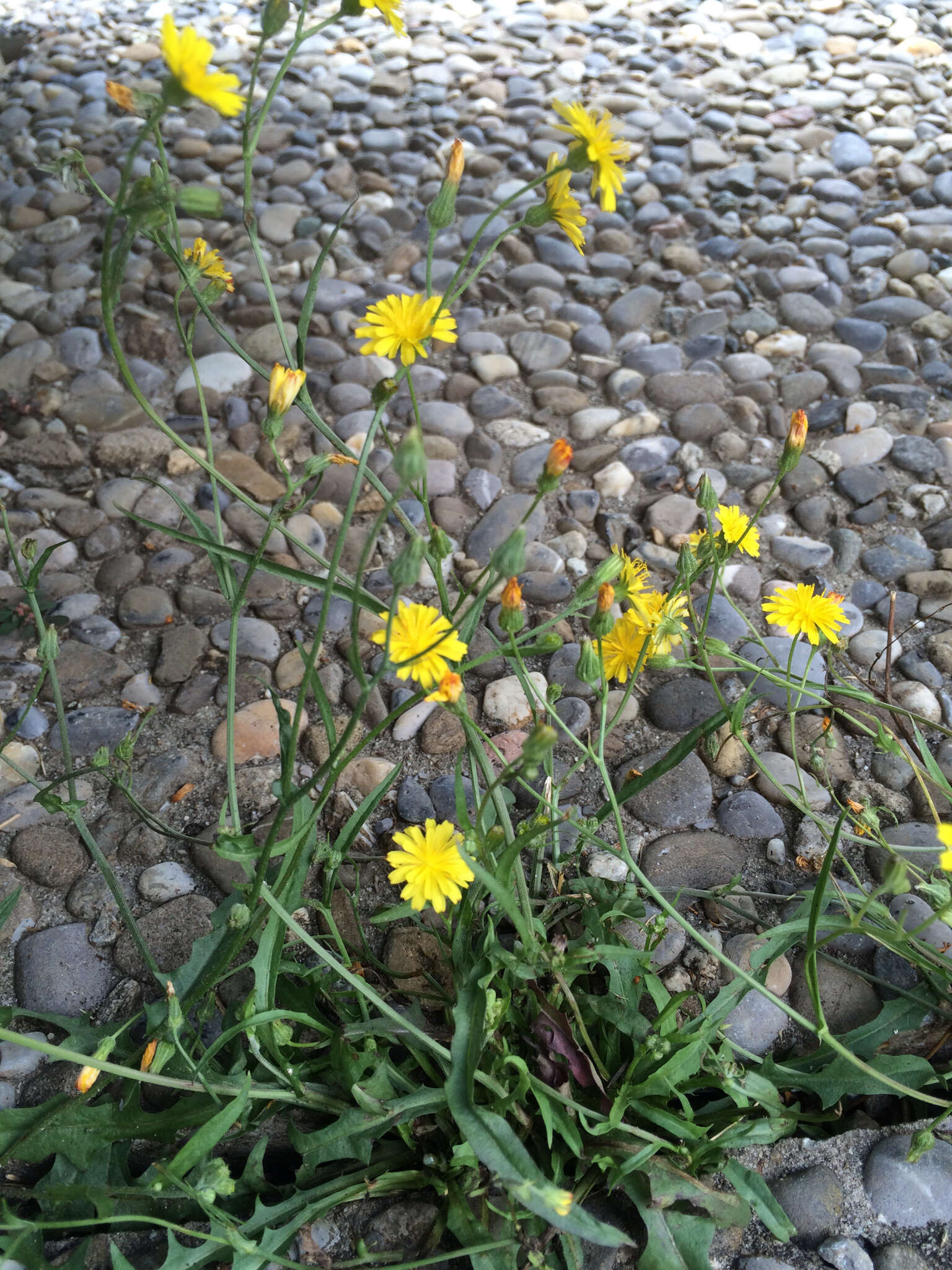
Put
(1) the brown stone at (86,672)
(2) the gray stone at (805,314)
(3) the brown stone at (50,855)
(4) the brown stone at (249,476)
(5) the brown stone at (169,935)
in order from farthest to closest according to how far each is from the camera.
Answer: (2) the gray stone at (805,314) → (4) the brown stone at (249,476) → (1) the brown stone at (86,672) → (3) the brown stone at (50,855) → (5) the brown stone at (169,935)

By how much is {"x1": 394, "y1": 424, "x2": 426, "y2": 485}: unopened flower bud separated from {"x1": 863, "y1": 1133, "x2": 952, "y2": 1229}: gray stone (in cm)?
109

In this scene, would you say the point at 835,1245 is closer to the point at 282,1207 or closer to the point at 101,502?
the point at 282,1207

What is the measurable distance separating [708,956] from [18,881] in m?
1.17

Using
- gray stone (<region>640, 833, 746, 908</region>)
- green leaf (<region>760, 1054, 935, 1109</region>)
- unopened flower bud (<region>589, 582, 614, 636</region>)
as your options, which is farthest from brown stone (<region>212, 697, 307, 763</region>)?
green leaf (<region>760, 1054, 935, 1109</region>)

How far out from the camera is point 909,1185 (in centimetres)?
130

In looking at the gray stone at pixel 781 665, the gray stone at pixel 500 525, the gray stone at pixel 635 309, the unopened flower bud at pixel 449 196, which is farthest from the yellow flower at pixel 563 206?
the gray stone at pixel 635 309

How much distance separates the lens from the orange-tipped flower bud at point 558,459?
1.16 metres

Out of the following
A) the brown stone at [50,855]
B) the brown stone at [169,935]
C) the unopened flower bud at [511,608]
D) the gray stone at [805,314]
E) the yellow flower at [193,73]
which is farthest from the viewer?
the gray stone at [805,314]

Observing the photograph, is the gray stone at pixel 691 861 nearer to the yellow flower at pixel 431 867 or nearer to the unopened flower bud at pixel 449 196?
the yellow flower at pixel 431 867

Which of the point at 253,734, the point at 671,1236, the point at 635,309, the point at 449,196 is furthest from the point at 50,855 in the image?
the point at 635,309

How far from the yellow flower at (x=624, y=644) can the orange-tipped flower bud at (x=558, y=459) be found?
0.34 metres

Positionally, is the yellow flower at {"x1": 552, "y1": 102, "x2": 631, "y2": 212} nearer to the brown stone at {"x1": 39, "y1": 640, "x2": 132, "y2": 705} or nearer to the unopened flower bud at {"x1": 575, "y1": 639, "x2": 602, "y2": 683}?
the unopened flower bud at {"x1": 575, "y1": 639, "x2": 602, "y2": 683}

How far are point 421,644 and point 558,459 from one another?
0.90 ft

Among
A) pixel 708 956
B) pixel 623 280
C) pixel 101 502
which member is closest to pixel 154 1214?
pixel 708 956
